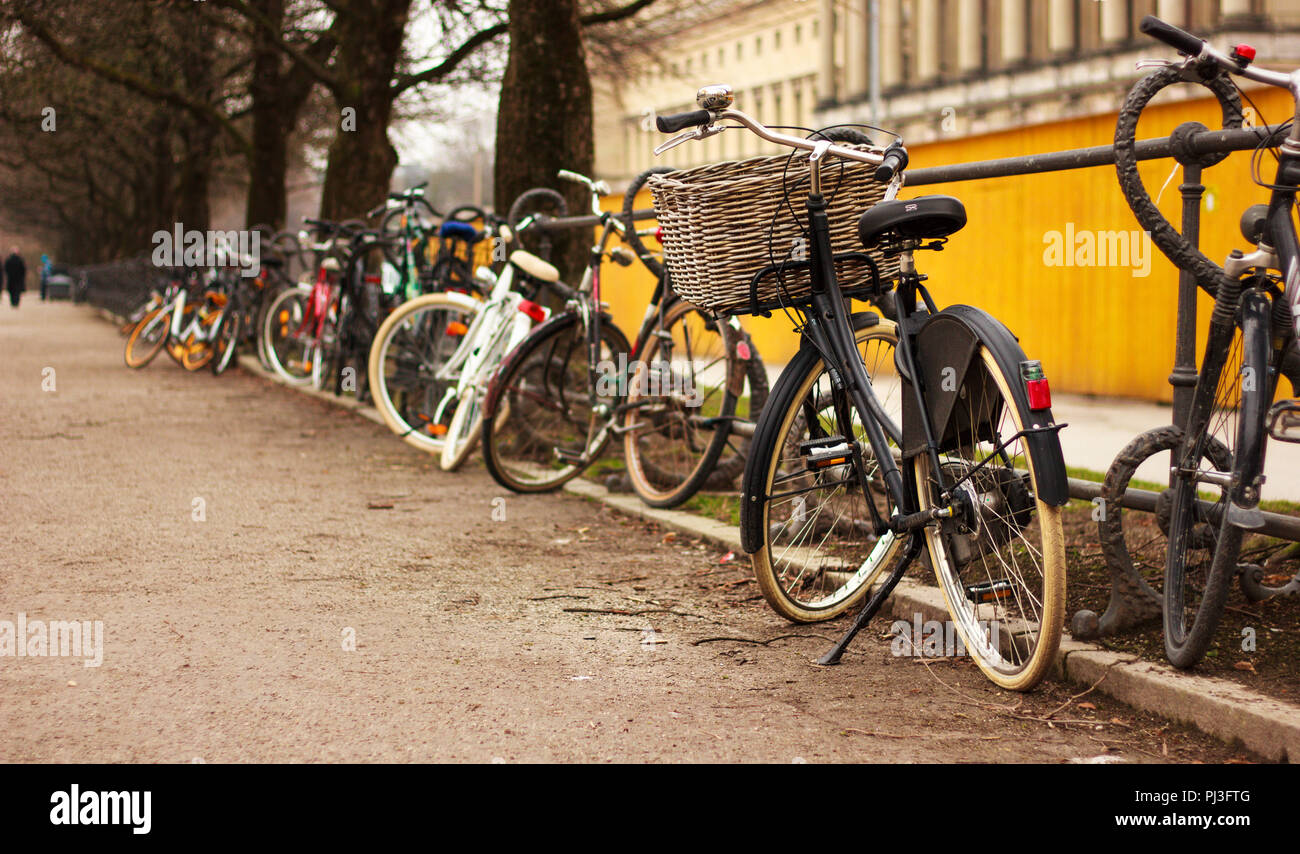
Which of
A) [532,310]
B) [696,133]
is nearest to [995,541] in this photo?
[696,133]

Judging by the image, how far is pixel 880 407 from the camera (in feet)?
12.3

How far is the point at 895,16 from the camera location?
68.6m

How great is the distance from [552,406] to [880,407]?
117 inches

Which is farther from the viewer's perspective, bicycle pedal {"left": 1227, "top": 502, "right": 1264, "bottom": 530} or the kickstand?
the kickstand

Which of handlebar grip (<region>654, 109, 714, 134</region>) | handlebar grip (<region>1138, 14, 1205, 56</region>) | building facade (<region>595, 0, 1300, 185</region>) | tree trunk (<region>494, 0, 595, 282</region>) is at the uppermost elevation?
building facade (<region>595, 0, 1300, 185</region>)

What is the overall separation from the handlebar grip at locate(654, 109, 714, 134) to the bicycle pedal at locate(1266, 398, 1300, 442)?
1.64 meters

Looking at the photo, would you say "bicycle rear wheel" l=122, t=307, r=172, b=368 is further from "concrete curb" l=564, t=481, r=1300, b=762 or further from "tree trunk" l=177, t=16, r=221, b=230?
"concrete curb" l=564, t=481, r=1300, b=762

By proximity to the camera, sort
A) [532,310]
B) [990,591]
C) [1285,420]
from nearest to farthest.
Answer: [1285,420]
[990,591]
[532,310]

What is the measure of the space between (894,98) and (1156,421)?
59700 mm

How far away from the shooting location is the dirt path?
3055 millimetres

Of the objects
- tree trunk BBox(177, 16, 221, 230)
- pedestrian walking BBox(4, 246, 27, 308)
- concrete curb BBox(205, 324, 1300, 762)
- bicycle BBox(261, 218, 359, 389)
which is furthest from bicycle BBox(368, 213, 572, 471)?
pedestrian walking BBox(4, 246, 27, 308)

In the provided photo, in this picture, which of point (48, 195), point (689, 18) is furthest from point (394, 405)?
point (48, 195)

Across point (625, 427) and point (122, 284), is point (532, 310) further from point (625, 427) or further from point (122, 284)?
point (122, 284)
